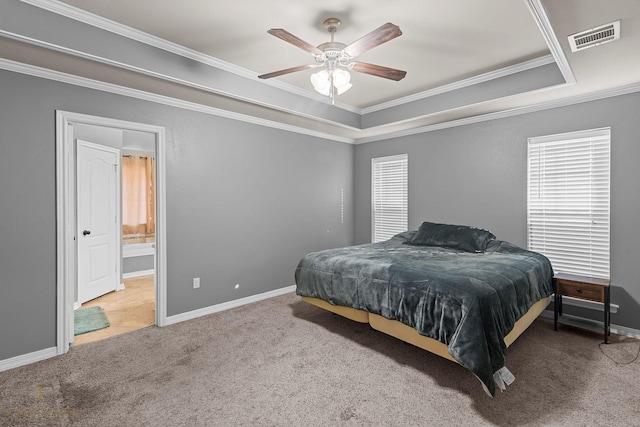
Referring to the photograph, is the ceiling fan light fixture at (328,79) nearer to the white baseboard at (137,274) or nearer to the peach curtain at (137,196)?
the peach curtain at (137,196)

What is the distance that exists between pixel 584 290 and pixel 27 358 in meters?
5.08

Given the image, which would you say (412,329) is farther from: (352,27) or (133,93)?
(133,93)

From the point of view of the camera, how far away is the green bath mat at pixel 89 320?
3.42m

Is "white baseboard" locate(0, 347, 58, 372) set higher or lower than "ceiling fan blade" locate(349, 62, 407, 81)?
lower

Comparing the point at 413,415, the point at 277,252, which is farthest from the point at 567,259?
the point at 277,252

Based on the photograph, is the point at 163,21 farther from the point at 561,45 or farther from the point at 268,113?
the point at 561,45

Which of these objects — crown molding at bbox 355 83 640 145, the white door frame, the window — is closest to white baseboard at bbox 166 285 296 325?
the white door frame

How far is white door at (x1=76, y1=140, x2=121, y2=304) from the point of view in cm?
421

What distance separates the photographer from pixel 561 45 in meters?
2.28

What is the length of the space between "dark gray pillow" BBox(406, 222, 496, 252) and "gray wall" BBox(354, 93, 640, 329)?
0.39 metres

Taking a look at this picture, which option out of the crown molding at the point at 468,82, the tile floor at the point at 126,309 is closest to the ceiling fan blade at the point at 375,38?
the crown molding at the point at 468,82

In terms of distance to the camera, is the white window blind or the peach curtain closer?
the white window blind

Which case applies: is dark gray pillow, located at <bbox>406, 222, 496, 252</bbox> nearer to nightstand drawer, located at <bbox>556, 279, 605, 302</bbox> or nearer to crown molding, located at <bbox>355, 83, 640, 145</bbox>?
nightstand drawer, located at <bbox>556, 279, 605, 302</bbox>

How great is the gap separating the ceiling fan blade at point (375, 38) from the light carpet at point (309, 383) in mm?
A: 2427
